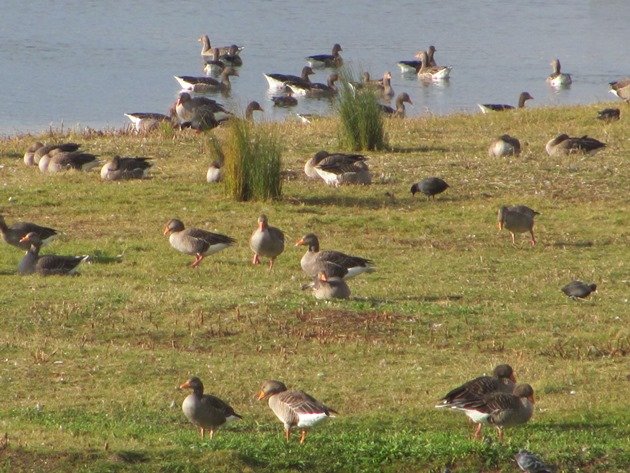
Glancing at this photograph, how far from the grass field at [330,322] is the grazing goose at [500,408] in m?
0.28

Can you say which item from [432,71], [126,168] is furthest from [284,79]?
[126,168]

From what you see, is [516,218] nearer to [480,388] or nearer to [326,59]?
[480,388]

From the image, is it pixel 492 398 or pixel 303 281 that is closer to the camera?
pixel 492 398

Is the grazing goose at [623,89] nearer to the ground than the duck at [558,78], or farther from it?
farther from it

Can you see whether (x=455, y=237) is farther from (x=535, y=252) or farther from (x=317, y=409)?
(x=317, y=409)

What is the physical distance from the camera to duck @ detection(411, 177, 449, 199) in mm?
22125

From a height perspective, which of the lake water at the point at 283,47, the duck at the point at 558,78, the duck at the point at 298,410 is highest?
the duck at the point at 298,410

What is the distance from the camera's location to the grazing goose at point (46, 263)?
1717 cm

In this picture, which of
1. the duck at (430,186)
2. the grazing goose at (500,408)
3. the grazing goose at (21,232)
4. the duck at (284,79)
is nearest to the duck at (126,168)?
the grazing goose at (21,232)

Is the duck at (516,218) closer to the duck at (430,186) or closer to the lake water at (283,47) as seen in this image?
the duck at (430,186)

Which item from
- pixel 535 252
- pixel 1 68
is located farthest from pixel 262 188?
pixel 1 68

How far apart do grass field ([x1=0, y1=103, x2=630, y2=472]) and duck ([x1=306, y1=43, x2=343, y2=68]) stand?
2346cm

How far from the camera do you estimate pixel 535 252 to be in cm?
1920

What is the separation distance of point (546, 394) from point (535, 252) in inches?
267
